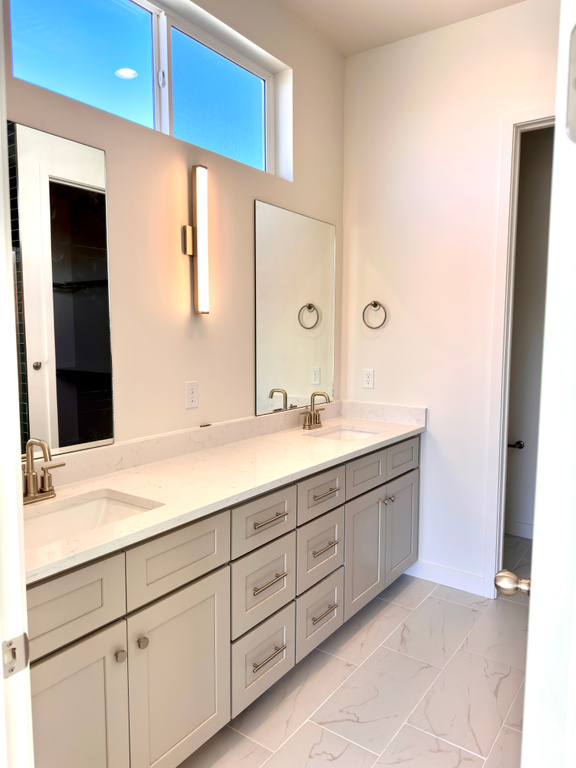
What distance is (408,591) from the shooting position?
2822mm

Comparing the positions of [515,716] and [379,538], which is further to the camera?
[379,538]

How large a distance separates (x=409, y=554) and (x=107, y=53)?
→ 8.60 feet

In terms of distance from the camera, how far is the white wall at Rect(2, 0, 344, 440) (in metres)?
→ 1.87

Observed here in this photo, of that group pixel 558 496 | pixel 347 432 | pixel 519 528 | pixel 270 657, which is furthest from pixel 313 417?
pixel 558 496

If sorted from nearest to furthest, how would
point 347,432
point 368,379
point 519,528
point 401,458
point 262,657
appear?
point 262,657 → point 401,458 → point 347,432 → point 368,379 → point 519,528

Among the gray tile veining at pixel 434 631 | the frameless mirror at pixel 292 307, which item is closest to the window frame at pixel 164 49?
the frameless mirror at pixel 292 307

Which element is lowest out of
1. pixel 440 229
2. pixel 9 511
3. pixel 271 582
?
pixel 271 582

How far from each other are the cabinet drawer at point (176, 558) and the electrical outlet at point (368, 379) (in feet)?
5.37

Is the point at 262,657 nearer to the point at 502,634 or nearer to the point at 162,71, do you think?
the point at 502,634

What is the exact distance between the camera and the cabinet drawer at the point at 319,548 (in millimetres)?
1998

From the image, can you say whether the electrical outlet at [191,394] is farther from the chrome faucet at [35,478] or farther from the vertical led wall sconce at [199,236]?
the chrome faucet at [35,478]

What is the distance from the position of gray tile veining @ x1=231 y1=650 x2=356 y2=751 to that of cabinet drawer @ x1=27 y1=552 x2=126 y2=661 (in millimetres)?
823

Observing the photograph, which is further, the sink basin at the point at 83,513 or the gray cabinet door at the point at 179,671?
the sink basin at the point at 83,513

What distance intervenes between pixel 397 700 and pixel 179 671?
922mm
